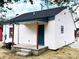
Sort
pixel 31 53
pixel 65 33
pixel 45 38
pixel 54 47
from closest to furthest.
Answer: pixel 31 53
pixel 54 47
pixel 45 38
pixel 65 33

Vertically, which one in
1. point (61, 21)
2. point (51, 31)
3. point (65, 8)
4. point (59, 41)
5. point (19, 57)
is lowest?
point (19, 57)

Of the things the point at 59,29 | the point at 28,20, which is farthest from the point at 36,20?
the point at 59,29

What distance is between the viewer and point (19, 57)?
44.5 ft

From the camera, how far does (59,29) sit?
53.9 ft

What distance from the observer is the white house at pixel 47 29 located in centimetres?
1574

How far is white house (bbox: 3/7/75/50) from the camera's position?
51.6 feet

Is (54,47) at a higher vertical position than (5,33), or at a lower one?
lower

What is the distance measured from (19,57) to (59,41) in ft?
16.3

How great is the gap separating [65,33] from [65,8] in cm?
290

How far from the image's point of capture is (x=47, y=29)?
1645 cm

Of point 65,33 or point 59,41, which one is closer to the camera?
point 59,41

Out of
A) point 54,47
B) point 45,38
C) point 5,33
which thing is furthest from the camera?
point 5,33

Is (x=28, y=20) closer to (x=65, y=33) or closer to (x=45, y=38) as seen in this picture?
(x=45, y=38)

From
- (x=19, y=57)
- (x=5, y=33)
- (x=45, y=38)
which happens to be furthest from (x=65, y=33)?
(x=5, y=33)
